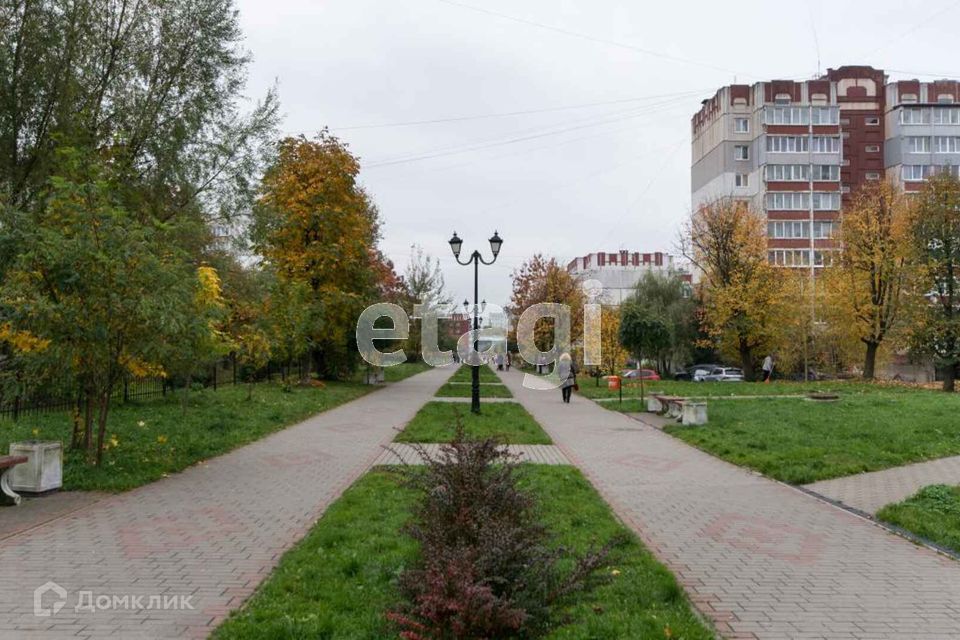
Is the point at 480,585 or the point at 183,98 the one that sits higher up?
the point at 183,98

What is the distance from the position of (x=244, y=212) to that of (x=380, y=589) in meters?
12.1

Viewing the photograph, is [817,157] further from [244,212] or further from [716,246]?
[244,212]

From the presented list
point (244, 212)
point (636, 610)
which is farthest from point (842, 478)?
point (244, 212)

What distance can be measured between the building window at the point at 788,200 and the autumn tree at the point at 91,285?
62.0 meters

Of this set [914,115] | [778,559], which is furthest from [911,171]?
[778,559]

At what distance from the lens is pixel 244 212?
50.4 ft

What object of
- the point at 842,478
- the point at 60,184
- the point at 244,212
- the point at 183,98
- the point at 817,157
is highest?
the point at 817,157

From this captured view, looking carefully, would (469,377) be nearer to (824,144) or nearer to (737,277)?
(737,277)

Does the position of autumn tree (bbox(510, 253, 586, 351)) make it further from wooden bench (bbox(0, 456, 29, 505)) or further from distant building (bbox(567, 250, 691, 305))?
distant building (bbox(567, 250, 691, 305))

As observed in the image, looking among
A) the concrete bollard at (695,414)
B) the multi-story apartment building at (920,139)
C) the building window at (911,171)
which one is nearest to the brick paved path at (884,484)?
the concrete bollard at (695,414)

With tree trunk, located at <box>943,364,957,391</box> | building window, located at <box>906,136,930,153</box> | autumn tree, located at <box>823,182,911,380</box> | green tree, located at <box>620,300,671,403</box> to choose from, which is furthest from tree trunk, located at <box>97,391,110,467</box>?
building window, located at <box>906,136,930,153</box>

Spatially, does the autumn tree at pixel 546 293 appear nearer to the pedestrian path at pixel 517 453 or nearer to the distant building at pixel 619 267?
the pedestrian path at pixel 517 453

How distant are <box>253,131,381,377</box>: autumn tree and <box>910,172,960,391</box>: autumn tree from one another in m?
23.3

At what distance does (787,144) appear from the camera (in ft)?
205
